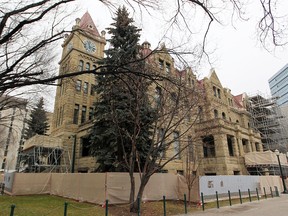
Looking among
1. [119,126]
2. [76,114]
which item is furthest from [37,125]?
[119,126]

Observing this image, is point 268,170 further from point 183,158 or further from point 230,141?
point 183,158

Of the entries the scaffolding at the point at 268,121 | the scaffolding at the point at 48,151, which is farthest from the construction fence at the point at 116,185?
the scaffolding at the point at 268,121

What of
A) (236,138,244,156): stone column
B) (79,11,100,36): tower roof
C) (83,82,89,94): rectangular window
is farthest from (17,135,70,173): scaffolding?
(236,138,244,156): stone column

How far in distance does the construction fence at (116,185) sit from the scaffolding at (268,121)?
58.6 ft

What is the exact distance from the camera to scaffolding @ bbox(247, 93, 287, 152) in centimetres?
3962

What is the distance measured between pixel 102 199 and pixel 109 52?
36.0ft

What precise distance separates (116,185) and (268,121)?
36367 mm

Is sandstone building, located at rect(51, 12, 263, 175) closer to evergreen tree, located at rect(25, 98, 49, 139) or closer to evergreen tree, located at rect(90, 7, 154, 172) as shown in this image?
evergreen tree, located at rect(90, 7, 154, 172)

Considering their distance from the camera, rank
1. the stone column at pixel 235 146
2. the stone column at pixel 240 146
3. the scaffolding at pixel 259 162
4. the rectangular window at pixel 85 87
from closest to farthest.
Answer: the scaffolding at pixel 259 162, the stone column at pixel 235 146, the stone column at pixel 240 146, the rectangular window at pixel 85 87

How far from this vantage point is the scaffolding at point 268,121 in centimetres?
3962

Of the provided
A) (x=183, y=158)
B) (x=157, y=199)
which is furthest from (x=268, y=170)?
(x=157, y=199)

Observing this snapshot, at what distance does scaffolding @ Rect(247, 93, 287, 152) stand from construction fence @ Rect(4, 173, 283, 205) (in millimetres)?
17872

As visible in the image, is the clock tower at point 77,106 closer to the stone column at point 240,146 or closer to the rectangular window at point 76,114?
the rectangular window at point 76,114

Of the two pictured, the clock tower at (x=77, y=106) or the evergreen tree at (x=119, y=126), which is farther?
the clock tower at (x=77, y=106)
